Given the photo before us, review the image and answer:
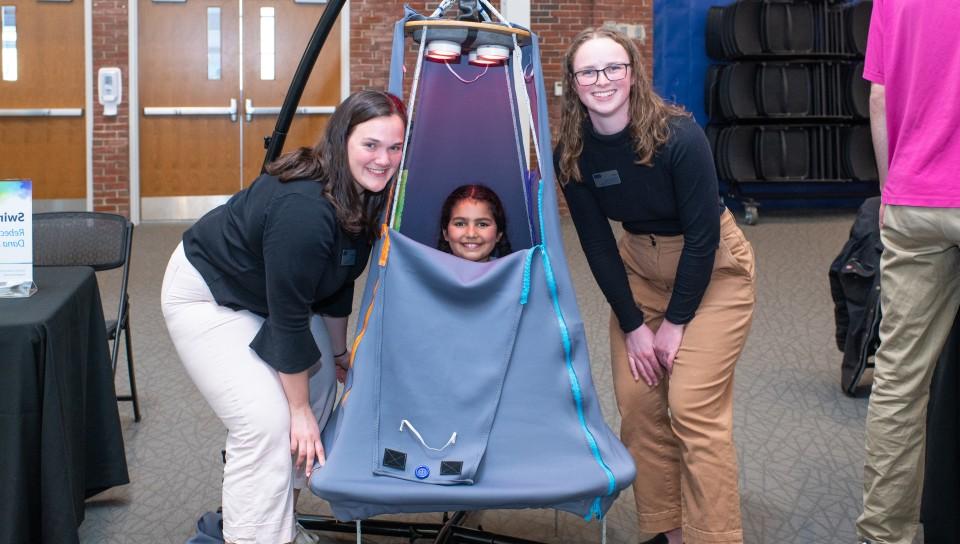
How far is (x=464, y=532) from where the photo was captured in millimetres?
2354

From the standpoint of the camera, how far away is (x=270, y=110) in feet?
26.9

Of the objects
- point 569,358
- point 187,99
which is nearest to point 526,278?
point 569,358

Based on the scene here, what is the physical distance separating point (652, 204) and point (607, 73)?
0.30m

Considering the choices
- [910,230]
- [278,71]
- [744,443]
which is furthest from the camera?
[278,71]

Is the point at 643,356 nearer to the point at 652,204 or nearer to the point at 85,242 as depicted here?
the point at 652,204

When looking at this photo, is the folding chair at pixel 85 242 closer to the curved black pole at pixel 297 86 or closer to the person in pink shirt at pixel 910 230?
the curved black pole at pixel 297 86

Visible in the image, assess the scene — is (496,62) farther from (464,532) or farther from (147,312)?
(147,312)

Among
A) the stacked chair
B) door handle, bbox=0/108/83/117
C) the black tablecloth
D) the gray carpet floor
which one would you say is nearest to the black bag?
the gray carpet floor

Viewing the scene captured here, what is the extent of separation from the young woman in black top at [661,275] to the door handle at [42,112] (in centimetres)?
663

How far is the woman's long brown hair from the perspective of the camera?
6.47 feet

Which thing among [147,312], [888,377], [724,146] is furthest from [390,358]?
[724,146]

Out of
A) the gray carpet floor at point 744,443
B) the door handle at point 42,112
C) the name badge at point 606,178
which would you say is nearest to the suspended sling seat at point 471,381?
the name badge at point 606,178

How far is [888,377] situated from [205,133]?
683 centimetres

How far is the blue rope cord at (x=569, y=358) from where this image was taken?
1.90 metres
